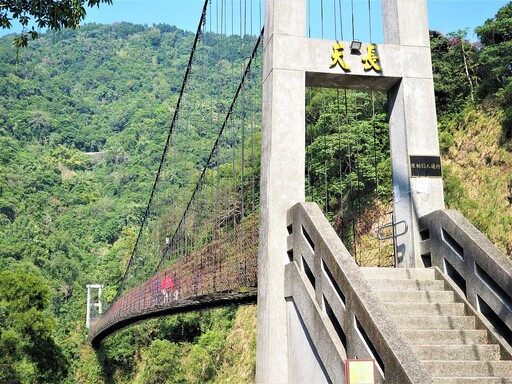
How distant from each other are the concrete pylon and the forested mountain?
7.28 ft

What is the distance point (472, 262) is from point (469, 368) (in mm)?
979

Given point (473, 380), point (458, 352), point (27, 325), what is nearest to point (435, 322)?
point (458, 352)

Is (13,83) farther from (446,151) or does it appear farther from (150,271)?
(446,151)

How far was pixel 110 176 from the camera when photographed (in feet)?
247

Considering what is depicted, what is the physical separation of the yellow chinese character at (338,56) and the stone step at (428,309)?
2266 millimetres

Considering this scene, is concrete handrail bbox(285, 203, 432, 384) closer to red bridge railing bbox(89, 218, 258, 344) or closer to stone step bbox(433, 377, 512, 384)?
stone step bbox(433, 377, 512, 384)

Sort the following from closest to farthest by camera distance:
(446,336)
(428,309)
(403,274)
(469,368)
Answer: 1. (469,368)
2. (446,336)
3. (428,309)
4. (403,274)

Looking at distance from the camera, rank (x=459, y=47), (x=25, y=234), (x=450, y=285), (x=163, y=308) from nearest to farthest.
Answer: (x=450, y=285) < (x=163, y=308) < (x=459, y=47) < (x=25, y=234)

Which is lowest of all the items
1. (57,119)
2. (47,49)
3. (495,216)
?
(495,216)

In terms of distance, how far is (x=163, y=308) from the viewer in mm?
11547

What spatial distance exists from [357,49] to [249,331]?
47.2 feet

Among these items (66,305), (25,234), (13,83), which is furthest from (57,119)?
(66,305)

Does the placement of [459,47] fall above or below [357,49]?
above

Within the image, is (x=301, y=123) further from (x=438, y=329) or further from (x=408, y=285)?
(x=438, y=329)
